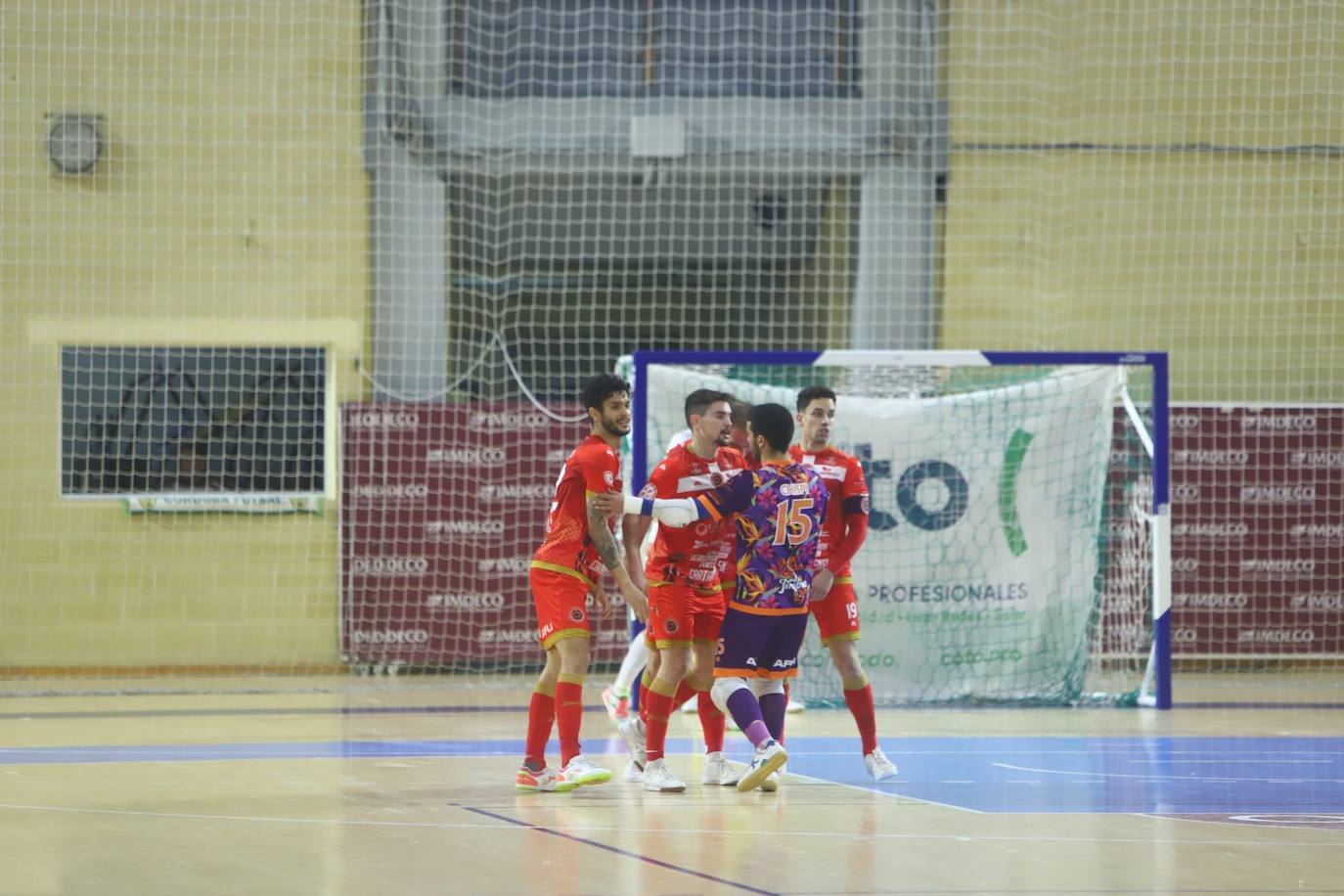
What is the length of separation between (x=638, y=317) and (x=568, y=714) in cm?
1147

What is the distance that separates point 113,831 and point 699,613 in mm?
2855

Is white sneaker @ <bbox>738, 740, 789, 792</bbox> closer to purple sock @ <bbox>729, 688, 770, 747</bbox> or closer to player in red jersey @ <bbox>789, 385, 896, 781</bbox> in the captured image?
purple sock @ <bbox>729, 688, 770, 747</bbox>

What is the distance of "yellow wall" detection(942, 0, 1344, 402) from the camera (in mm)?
17109

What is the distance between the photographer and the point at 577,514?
787 centimetres

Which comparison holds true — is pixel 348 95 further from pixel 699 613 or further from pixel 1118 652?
pixel 699 613

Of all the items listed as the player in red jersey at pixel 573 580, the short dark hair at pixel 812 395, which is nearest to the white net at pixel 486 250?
the short dark hair at pixel 812 395

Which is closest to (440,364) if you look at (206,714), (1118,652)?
(206,714)

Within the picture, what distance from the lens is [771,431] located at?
26.2ft

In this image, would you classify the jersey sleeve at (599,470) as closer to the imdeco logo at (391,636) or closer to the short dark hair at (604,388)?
the short dark hair at (604,388)

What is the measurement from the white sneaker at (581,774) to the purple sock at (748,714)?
2.44 feet

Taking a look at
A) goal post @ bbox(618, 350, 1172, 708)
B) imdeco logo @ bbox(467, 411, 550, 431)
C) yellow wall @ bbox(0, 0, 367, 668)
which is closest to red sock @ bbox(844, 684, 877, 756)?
goal post @ bbox(618, 350, 1172, 708)

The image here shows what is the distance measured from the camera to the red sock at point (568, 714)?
7.72 metres

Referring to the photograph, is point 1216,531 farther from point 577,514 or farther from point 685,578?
point 577,514

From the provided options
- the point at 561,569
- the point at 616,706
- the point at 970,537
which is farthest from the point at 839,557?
the point at 970,537
